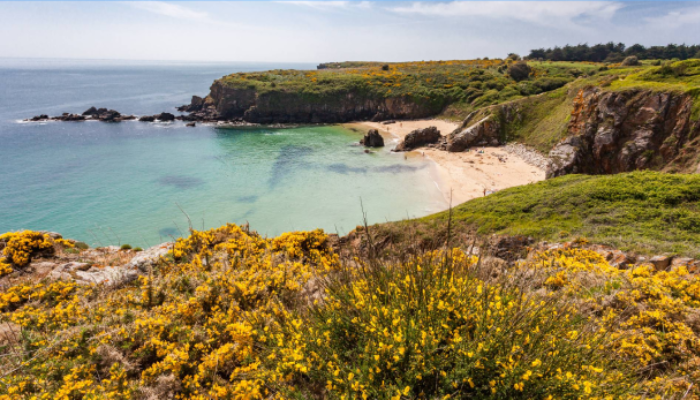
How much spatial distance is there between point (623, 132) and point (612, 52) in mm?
109187

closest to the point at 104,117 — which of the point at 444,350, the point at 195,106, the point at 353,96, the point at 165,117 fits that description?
the point at 165,117

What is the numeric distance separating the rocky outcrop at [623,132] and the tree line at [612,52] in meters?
90.3

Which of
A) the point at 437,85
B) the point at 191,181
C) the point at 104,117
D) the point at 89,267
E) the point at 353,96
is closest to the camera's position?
the point at 89,267

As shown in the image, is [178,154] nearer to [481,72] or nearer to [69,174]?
[69,174]

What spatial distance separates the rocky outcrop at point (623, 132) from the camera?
835 inches

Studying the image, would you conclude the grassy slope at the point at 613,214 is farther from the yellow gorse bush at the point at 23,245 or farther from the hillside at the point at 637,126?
the yellow gorse bush at the point at 23,245

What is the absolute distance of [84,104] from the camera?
82.2 metres

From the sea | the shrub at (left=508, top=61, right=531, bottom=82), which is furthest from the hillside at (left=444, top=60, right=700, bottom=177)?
the shrub at (left=508, top=61, right=531, bottom=82)

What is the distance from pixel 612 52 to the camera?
98.6m

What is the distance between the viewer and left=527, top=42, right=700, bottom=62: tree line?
84.7m

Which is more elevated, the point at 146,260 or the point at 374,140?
the point at 374,140

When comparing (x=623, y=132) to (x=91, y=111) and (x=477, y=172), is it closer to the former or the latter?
(x=477, y=172)

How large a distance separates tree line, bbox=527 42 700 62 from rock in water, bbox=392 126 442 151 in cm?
8524

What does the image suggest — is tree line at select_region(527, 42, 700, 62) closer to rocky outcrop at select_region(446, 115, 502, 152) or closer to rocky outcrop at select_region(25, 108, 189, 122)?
rocky outcrop at select_region(446, 115, 502, 152)
